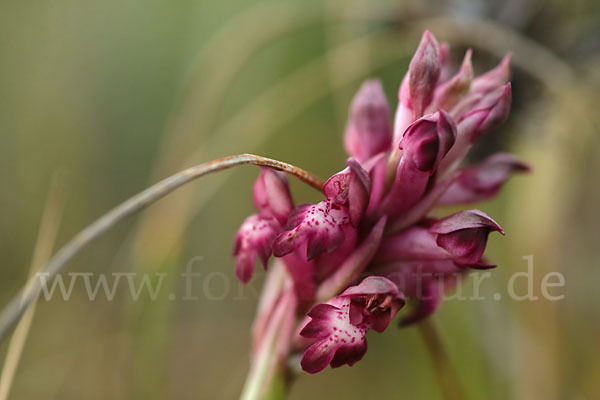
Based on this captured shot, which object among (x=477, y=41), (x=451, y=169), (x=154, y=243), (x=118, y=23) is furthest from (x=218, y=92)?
(x=118, y=23)

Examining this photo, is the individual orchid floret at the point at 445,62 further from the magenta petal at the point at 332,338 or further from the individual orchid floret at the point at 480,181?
the magenta petal at the point at 332,338

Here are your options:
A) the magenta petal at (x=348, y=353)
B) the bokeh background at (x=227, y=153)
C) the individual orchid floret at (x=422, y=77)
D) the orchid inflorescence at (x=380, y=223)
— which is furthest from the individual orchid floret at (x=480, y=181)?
the bokeh background at (x=227, y=153)

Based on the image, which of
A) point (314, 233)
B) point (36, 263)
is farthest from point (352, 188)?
point (36, 263)

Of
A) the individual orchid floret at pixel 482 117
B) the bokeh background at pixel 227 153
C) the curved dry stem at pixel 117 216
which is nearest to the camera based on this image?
the curved dry stem at pixel 117 216

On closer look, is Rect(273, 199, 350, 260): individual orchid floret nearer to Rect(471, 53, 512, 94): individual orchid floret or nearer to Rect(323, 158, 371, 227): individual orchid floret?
Rect(323, 158, 371, 227): individual orchid floret

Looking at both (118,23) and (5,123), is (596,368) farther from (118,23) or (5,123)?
(118,23)

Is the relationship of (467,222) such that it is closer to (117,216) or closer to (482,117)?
(482,117)

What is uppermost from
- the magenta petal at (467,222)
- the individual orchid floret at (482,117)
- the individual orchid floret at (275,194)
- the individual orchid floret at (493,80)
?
the individual orchid floret at (493,80)

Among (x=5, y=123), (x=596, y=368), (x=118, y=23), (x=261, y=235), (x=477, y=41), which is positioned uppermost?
(x=118, y=23)
